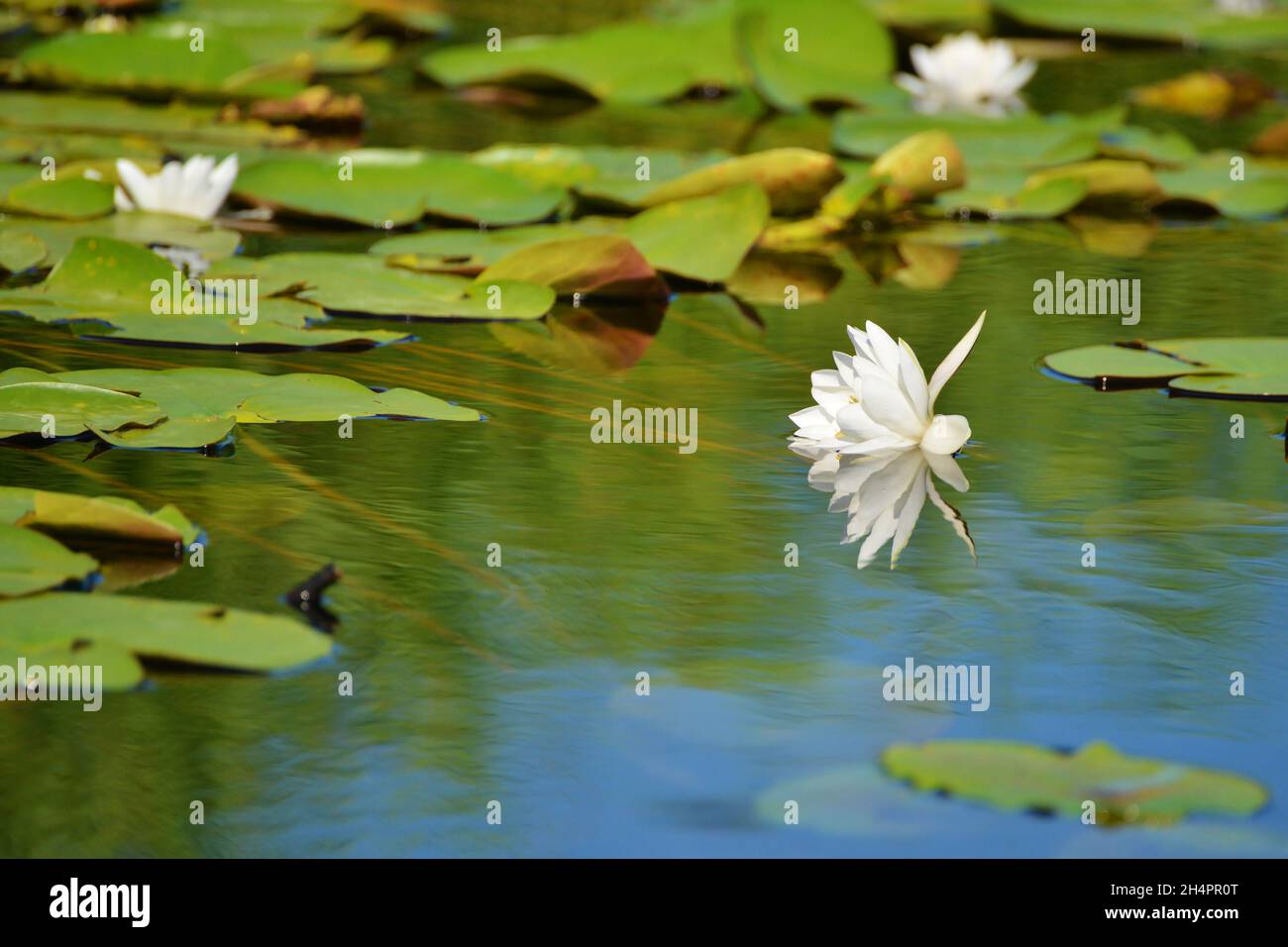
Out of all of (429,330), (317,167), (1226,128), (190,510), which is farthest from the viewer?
(1226,128)

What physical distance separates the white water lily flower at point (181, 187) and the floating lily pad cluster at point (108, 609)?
2.29m

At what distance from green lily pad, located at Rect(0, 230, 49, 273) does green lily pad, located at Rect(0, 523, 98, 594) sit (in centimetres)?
181

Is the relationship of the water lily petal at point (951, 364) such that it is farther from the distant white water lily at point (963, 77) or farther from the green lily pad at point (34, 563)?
the distant white water lily at point (963, 77)

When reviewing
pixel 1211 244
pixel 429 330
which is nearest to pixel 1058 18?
pixel 1211 244

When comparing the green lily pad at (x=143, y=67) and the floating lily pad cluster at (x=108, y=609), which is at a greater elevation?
the green lily pad at (x=143, y=67)

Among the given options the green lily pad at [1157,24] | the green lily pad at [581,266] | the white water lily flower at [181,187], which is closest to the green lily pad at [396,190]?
the white water lily flower at [181,187]

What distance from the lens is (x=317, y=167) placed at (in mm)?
4922

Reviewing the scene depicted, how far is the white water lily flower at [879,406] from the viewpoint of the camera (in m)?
2.94

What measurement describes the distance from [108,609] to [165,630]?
0.09 metres

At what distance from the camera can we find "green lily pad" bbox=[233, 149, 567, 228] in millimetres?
4676

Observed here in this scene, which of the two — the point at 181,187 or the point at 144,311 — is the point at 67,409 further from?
the point at 181,187

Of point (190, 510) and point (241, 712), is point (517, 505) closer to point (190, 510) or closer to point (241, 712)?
point (190, 510)

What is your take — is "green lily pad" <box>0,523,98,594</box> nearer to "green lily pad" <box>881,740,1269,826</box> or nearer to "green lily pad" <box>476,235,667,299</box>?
"green lily pad" <box>881,740,1269,826</box>
